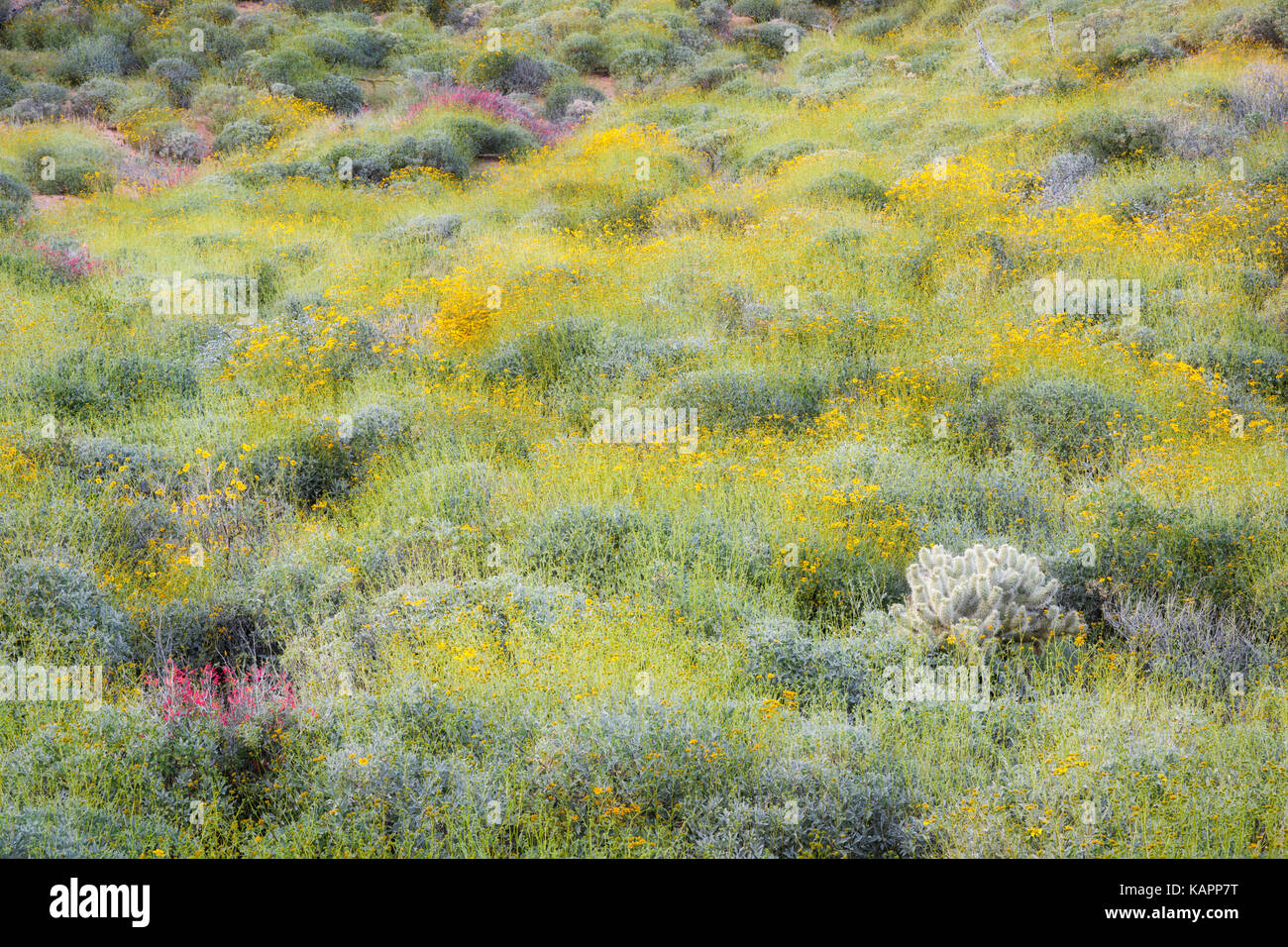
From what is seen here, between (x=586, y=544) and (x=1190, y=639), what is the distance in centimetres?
406

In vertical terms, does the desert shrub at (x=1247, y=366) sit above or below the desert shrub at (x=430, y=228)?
below

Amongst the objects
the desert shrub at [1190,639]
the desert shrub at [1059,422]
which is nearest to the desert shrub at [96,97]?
the desert shrub at [1059,422]

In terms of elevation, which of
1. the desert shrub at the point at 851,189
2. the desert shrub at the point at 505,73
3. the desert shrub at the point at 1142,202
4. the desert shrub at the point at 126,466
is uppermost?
the desert shrub at the point at 505,73

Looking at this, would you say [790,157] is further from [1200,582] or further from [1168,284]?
[1200,582]

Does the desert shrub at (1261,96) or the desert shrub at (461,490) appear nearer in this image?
the desert shrub at (461,490)

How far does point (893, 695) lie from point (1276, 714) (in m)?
2.00

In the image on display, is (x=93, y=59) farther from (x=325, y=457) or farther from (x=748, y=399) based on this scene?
(x=748, y=399)

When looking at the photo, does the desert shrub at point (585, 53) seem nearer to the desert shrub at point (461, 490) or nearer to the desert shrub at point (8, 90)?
the desert shrub at point (8, 90)

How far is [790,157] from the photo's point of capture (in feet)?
56.7

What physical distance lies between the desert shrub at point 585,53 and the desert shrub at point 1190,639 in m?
24.1

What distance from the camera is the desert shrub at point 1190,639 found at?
5.68 m

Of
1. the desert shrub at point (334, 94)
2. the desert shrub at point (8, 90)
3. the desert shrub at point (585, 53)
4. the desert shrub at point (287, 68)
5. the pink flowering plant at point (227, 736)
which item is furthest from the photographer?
the desert shrub at point (585, 53)

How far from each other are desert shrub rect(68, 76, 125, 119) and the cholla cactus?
75.9 feet

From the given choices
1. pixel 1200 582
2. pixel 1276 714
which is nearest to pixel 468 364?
pixel 1200 582
